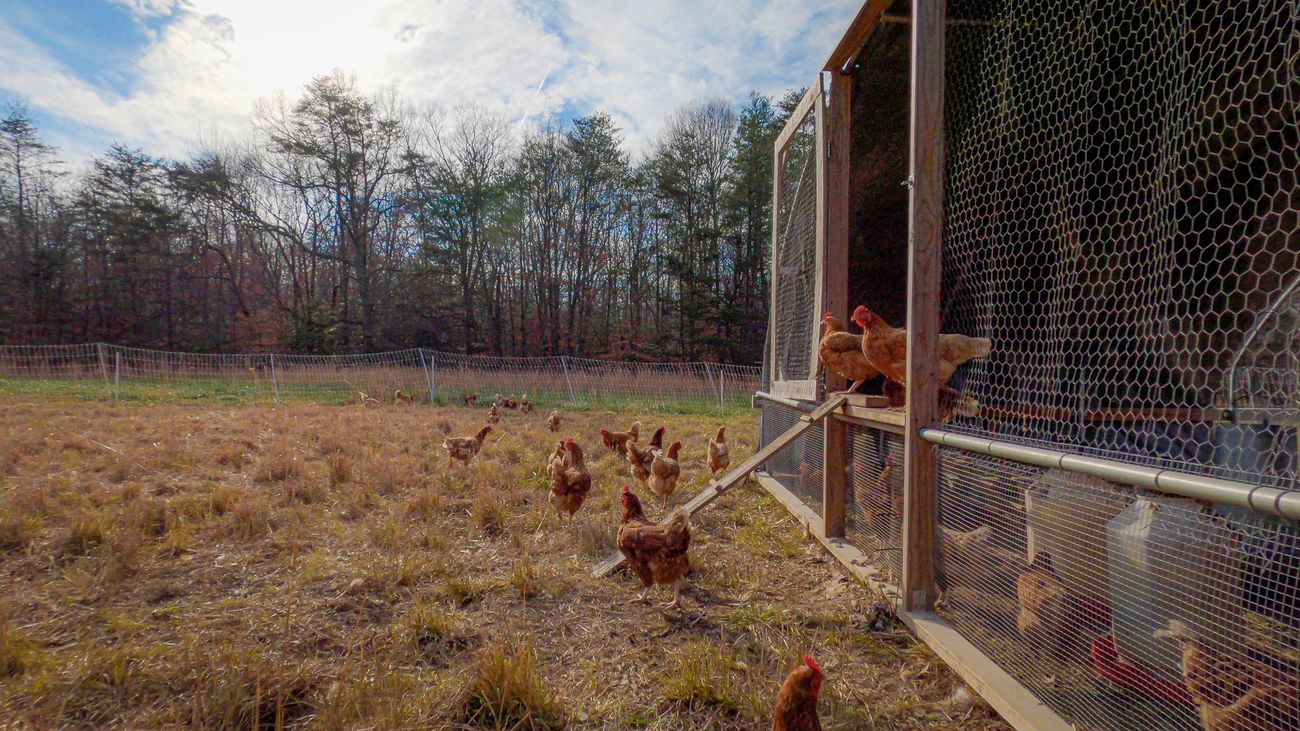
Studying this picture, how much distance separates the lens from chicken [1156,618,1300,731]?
1.29 meters

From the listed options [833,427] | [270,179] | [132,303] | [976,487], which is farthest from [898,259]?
[132,303]

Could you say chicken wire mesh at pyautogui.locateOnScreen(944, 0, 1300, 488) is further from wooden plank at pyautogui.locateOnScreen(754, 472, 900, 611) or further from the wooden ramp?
wooden plank at pyautogui.locateOnScreen(754, 472, 900, 611)

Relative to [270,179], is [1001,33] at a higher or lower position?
lower

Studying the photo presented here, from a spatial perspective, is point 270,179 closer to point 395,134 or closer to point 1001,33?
point 395,134

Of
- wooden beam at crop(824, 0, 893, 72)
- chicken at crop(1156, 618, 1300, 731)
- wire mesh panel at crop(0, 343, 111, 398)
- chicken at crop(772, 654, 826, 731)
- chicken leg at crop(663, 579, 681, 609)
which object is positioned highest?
wooden beam at crop(824, 0, 893, 72)

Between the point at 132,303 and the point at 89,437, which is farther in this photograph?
the point at 132,303

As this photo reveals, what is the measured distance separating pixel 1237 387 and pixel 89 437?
32.3 feet

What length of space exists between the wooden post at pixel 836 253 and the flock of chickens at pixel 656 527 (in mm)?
1055

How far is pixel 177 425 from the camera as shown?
751 cm

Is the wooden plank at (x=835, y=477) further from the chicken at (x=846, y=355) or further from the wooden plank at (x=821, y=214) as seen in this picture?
the wooden plank at (x=821, y=214)

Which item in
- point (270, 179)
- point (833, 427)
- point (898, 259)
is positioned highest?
point (270, 179)

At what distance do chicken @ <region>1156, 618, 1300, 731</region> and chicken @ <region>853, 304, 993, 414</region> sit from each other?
1.24 m

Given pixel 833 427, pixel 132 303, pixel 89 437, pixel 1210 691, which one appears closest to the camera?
pixel 1210 691

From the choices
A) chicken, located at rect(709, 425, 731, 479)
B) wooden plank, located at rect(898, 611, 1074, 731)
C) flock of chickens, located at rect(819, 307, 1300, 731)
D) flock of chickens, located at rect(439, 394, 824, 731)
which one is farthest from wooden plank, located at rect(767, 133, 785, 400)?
wooden plank, located at rect(898, 611, 1074, 731)
